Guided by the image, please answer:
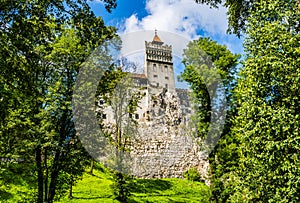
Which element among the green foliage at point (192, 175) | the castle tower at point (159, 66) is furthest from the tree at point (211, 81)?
the castle tower at point (159, 66)

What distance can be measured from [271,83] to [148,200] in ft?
42.7

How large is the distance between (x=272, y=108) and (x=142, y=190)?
14535mm

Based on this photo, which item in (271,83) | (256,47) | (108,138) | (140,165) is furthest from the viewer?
(140,165)

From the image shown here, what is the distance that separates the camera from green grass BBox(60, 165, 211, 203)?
19.3 metres

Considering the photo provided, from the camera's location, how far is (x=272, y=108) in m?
10.4

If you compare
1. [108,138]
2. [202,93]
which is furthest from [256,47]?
[108,138]

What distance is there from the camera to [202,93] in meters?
19.6

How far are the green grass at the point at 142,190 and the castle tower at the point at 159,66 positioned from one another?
1349cm

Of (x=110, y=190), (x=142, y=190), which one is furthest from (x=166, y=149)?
(x=110, y=190)

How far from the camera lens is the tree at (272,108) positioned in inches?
374

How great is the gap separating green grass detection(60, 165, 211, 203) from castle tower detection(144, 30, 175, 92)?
13.5 meters

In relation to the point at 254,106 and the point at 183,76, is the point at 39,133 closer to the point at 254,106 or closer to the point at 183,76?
the point at 254,106

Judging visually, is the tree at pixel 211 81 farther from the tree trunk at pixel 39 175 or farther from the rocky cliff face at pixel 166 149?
the tree trunk at pixel 39 175

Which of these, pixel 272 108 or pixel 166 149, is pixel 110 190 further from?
pixel 272 108
